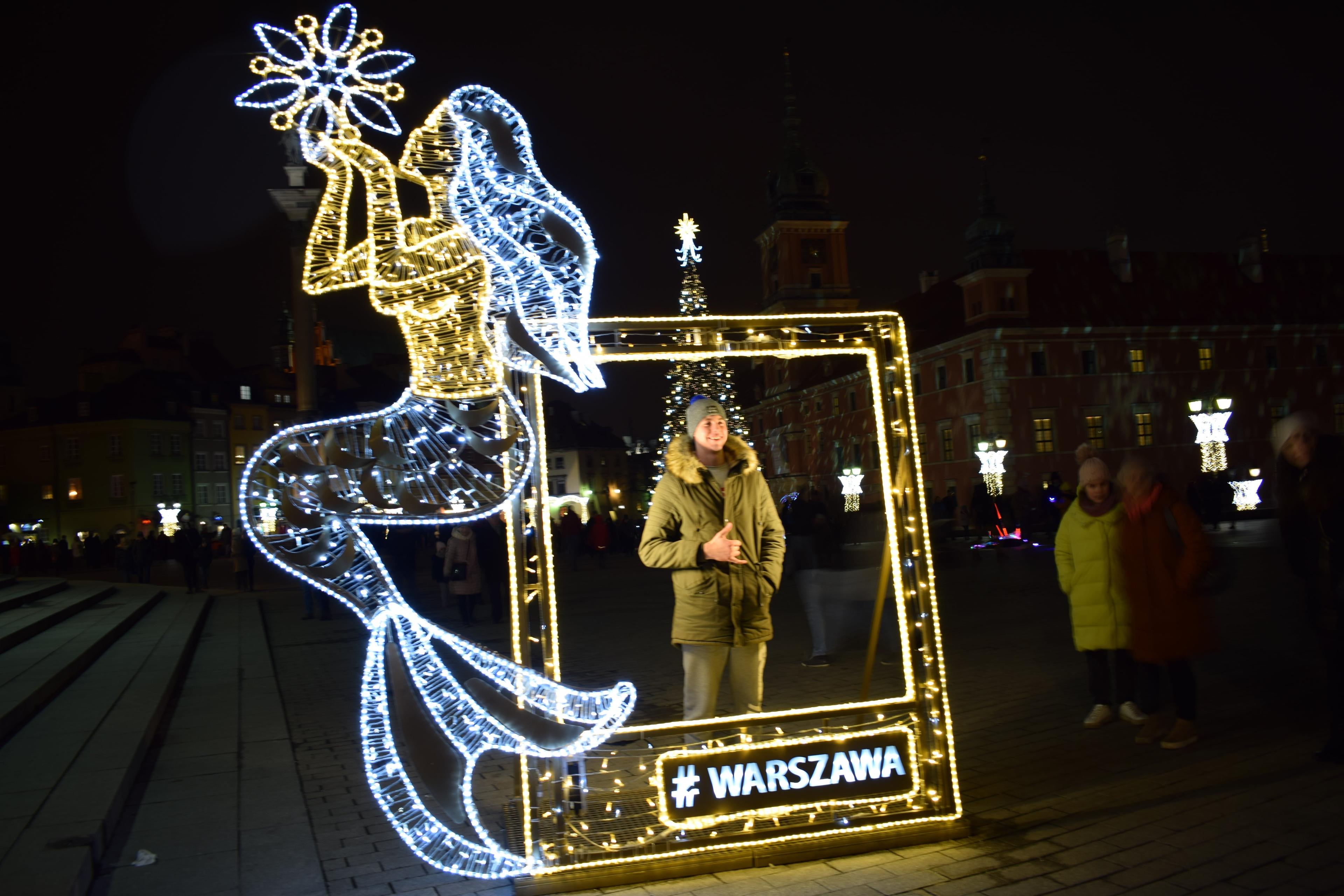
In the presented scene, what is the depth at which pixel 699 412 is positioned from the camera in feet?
16.5

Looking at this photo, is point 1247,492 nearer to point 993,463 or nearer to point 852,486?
point 993,463

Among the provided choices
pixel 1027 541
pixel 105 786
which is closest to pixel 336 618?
pixel 105 786

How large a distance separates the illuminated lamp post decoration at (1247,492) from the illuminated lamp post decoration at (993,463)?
7.69 m

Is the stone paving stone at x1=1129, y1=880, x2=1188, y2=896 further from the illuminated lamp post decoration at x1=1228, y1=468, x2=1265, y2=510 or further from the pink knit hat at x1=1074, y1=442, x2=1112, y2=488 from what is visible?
the illuminated lamp post decoration at x1=1228, y1=468, x2=1265, y2=510

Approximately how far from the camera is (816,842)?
180 inches

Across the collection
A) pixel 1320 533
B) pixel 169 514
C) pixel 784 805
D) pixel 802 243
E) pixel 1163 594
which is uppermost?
pixel 802 243

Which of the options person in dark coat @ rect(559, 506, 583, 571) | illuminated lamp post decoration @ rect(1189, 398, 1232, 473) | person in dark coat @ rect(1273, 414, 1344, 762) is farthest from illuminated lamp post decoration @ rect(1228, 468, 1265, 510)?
person in dark coat @ rect(1273, 414, 1344, 762)

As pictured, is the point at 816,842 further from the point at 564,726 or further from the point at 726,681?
the point at 726,681

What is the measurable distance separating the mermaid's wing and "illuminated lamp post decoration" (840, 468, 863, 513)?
1.82 metres

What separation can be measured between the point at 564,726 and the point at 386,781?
2.36ft

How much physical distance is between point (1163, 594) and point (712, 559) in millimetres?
3015

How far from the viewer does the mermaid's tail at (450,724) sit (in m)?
4.16

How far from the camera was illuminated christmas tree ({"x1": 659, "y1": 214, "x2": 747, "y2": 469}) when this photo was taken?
29703 millimetres

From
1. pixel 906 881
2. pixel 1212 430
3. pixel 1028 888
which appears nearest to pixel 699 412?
pixel 906 881
